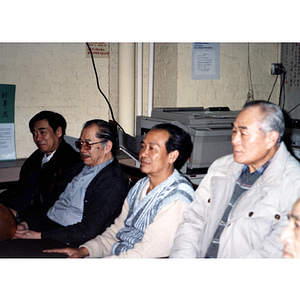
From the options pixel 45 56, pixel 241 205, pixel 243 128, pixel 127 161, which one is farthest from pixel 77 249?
pixel 45 56

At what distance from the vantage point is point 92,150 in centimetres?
208

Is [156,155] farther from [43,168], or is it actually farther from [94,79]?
[94,79]

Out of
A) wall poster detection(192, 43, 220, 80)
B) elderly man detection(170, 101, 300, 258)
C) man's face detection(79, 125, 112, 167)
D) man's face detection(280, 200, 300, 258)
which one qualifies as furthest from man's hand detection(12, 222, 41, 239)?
wall poster detection(192, 43, 220, 80)

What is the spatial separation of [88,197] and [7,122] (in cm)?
173

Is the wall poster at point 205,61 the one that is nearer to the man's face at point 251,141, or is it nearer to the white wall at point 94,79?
the white wall at point 94,79

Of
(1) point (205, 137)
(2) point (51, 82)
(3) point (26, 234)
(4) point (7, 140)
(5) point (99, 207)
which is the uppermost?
(2) point (51, 82)

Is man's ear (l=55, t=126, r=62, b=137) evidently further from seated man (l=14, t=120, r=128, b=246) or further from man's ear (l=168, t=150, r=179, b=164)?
man's ear (l=168, t=150, r=179, b=164)

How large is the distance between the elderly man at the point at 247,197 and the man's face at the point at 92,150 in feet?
2.39

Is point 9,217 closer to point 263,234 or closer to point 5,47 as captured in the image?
point 263,234

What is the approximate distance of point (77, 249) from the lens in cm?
179

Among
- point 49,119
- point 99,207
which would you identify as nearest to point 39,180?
point 49,119

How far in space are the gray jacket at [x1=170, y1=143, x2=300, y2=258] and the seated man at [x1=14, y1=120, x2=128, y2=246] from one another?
50 centimetres

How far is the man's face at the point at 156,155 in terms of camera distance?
172cm
